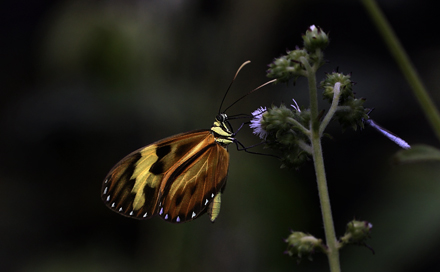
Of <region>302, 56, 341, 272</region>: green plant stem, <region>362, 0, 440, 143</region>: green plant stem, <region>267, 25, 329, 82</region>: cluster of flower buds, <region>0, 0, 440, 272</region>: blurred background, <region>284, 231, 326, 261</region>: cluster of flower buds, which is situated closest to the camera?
<region>362, 0, 440, 143</region>: green plant stem

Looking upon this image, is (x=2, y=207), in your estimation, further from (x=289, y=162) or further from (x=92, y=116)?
(x=289, y=162)

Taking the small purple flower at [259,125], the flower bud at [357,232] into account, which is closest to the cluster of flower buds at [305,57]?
Result: the small purple flower at [259,125]

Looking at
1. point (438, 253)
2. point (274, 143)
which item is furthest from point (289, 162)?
point (438, 253)

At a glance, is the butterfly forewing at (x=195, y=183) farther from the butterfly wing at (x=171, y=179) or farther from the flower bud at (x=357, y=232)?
the flower bud at (x=357, y=232)

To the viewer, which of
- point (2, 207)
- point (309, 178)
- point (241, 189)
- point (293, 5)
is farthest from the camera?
point (2, 207)

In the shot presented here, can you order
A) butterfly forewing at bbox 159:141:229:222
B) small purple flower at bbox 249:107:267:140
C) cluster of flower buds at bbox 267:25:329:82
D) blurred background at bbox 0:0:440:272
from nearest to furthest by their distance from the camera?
cluster of flower buds at bbox 267:25:329:82
small purple flower at bbox 249:107:267:140
butterfly forewing at bbox 159:141:229:222
blurred background at bbox 0:0:440:272

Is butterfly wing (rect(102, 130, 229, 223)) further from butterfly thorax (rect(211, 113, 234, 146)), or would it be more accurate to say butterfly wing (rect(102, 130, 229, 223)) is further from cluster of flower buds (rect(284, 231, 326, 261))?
cluster of flower buds (rect(284, 231, 326, 261))

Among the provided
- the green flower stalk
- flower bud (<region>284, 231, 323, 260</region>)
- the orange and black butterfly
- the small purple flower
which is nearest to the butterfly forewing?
the orange and black butterfly
